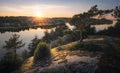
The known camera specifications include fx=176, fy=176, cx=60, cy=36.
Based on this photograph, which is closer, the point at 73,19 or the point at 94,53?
the point at 94,53

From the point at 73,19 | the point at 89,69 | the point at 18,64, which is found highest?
the point at 73,19

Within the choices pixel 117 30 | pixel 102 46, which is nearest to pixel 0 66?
pixel 102 46

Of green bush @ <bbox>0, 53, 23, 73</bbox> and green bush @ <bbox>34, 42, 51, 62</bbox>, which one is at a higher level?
green bush @ <bbox>34, 42, 51, 62</bbox>

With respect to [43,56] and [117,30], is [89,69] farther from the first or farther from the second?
[117,30]

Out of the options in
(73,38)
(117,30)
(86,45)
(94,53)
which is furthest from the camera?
(117,30)

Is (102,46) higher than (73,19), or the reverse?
(73,19)

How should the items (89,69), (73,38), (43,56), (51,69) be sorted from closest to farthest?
1. (89,69)
2. (51,69)
3. (43,56)
4. (73,38)

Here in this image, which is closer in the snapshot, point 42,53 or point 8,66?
point 8,66

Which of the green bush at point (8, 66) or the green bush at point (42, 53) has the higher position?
the green bush at point (42, 53)

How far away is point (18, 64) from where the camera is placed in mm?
43594

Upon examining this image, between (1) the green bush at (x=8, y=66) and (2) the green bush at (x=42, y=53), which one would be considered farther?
(2) the green bush at (x=42, y=53)

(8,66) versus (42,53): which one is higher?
(42,53)

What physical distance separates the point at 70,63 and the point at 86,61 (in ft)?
10.1

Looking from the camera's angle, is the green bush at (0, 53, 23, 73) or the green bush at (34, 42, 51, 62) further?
the green bush at (34, 42, 51, 62)
